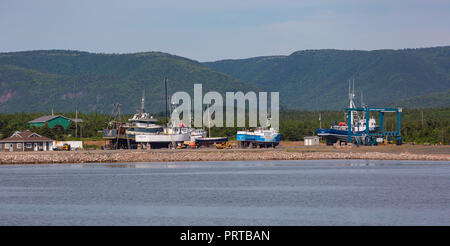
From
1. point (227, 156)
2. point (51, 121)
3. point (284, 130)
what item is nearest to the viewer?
point (227, 156)

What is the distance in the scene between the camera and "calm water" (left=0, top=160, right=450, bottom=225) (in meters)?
35.0

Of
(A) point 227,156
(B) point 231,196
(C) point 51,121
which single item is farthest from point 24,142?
(B) point 231,196

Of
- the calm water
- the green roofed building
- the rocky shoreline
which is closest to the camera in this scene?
the calm water

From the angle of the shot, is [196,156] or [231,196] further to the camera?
[196,156]

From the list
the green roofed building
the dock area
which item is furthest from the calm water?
the green roofed building

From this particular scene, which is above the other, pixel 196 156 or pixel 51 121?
pixel 51 121

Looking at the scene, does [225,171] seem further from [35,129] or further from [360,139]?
[35,129]

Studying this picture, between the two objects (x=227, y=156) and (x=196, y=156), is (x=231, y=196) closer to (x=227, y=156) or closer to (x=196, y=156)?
(x=196, y=156)

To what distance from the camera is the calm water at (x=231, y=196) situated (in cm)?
3500

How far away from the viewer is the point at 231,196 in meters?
44.7

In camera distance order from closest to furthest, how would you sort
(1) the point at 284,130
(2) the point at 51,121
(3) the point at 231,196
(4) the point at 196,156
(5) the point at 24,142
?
(3) the point at 231,196 → (4) the point at 196,156 → (5) the point at 24,142 → (1) the point at 284,130 → (2) the point at 51,121

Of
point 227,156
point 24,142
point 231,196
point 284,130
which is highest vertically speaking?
point 284,130

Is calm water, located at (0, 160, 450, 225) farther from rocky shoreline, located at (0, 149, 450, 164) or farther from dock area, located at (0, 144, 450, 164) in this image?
dock area, located at (0, 144, 450, 164)
